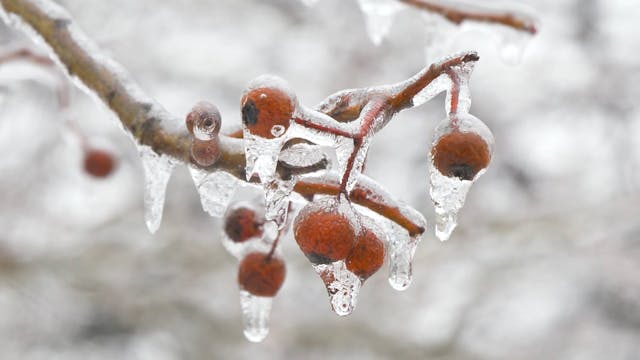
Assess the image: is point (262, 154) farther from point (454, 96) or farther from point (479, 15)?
point (479, 15)

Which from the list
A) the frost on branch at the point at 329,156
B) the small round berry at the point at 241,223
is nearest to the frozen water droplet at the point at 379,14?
the small round berry at the point at 241,223

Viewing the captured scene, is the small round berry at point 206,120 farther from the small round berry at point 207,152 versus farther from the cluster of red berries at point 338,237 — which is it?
the cluster of red berries at point 338,237

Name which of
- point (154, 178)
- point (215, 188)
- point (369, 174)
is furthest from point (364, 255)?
point (369, 174)

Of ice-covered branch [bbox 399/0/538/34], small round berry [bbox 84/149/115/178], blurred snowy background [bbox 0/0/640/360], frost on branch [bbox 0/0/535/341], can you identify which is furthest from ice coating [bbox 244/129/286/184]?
blurred snowy background [bbox 0/0/640/360]

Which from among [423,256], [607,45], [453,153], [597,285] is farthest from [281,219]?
[607,45]

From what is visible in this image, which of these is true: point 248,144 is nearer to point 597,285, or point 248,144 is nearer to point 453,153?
point 453,153

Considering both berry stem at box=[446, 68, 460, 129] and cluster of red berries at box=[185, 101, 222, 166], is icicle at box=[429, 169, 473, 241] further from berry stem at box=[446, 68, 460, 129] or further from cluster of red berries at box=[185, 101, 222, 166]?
cluster of red berries at box=[185, 101, 222, 166]
